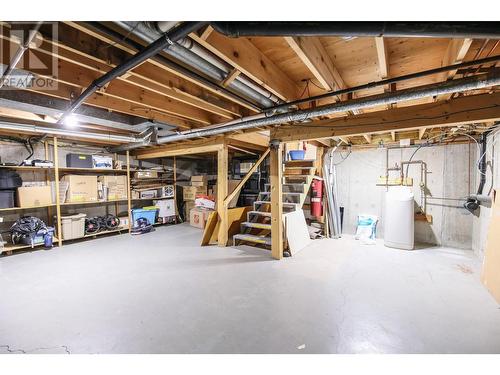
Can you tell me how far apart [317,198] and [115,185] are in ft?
15.8

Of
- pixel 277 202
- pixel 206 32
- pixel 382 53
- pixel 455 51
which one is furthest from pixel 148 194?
pixel 455 51

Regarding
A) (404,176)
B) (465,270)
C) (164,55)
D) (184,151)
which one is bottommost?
(465,270)

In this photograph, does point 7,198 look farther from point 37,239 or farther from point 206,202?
point 206,202

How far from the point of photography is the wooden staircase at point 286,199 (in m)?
4.22

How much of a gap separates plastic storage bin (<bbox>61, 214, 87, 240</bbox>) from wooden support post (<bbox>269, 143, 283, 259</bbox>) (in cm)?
406

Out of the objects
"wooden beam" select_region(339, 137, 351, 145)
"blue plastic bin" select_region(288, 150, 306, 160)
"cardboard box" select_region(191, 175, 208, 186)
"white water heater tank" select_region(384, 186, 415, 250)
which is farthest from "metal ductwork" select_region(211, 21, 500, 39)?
"cardboard box" select_region(191, 175, 208, 186)

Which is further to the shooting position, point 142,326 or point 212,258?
point 212,258

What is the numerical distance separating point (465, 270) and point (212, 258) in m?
3.62

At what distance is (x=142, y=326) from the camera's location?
1.83 metres

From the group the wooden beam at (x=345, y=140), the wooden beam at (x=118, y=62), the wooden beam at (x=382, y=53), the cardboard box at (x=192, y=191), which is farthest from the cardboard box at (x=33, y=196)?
the wooden beam at (x=345, y=140)

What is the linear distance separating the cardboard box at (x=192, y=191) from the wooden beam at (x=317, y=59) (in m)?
5.01

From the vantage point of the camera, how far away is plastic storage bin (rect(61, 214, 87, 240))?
430 centimetres
